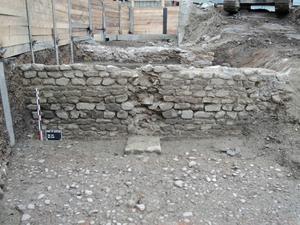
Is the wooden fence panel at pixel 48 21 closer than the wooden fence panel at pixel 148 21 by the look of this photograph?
Yes

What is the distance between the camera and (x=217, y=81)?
4668 millimetres

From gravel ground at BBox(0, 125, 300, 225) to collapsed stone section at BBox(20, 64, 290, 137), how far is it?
1.02 ft

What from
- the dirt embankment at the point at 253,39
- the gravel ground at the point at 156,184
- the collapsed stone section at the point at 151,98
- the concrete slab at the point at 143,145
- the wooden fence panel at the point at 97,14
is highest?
the wooden fence panel at the point at 97,14

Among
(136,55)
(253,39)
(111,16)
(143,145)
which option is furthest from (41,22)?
(111,16)

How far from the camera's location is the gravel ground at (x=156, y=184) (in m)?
3.12

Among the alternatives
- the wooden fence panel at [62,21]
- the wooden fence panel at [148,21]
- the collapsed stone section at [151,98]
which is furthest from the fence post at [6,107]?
the wooden fence panel at [148,21]

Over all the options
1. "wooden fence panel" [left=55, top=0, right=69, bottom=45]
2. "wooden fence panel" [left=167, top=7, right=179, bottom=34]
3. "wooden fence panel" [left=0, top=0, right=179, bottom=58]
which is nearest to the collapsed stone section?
"wooden fence panel" [left=0, top=0, right=179, bottom=58]

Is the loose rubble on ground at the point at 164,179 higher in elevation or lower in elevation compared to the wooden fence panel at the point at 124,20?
lower

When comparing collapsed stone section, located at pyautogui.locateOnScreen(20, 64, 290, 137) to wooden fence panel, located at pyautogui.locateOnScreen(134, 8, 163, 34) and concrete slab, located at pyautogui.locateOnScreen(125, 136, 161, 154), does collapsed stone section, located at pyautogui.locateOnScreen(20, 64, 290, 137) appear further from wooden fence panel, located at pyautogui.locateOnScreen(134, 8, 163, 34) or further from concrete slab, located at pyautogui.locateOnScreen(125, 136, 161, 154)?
wooden fence panel, located at pyautogui.locateOnScreen(134, 8, 163, 34)

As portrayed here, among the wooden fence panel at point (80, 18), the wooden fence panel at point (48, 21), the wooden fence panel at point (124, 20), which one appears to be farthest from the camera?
the wooden fence panel at point (124, 20)

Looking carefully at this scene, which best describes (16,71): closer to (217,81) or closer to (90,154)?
(90,154)

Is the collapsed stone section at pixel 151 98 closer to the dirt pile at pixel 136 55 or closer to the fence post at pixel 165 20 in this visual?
the dirt pile at pixel 136 55

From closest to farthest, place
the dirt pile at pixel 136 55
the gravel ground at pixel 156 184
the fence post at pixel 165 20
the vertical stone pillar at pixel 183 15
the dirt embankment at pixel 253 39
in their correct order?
1. the gravel ground at pixel 156 184
2. the dirt embankment at pixel 253 39
3. the dirt pile at pixel 136 55
4. the vertical stone pillar at pixel 183 15
5. the fence post at pixel 165 20

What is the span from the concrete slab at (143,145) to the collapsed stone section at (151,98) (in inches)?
7.3
